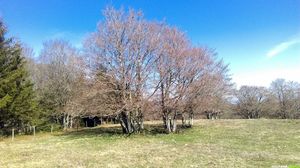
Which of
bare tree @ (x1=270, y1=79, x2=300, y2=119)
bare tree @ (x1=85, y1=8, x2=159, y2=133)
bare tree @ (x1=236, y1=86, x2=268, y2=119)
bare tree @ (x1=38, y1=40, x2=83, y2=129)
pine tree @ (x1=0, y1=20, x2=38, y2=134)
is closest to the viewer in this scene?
bare tree @ (x1=85, y1=8, x2=159, y2=133)

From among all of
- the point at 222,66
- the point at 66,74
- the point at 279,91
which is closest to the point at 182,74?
the point at 222,66

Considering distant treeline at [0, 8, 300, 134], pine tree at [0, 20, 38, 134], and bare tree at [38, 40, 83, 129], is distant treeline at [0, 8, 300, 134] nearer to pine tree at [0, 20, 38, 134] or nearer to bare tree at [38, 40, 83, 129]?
pine tree at [0, 20, 38, 134]

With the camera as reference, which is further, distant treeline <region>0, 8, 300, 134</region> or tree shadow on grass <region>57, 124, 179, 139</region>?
tree shadow on grass <region>57, 124, 179, 139</region>

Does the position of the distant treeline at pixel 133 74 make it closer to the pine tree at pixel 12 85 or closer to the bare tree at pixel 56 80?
the pine tree at pixel 12 85

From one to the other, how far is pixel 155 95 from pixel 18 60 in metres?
11.3

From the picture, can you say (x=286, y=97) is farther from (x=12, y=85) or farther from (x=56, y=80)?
(x=12, y=85)

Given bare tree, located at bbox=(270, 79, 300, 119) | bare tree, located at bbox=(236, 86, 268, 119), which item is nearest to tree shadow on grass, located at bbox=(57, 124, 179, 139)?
bare tree, located at bbox=(236, 86, 268, 119)

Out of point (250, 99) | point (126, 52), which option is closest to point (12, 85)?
point (126, 52)

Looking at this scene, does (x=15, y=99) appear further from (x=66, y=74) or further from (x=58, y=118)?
(x=58, y=118)

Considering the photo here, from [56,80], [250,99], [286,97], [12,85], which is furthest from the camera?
[250,99]

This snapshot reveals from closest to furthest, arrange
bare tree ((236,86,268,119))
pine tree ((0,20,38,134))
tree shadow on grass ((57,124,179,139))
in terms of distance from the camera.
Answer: pine tree ((0,20,38,134)) < tree shadow on grass ((57,124,179,139)) < bare tree ((236,86,268,119))

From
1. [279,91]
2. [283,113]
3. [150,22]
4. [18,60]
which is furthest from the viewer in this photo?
[279,91]

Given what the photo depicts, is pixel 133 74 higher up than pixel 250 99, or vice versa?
pixel 133 74

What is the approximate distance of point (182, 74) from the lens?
18.0 m
